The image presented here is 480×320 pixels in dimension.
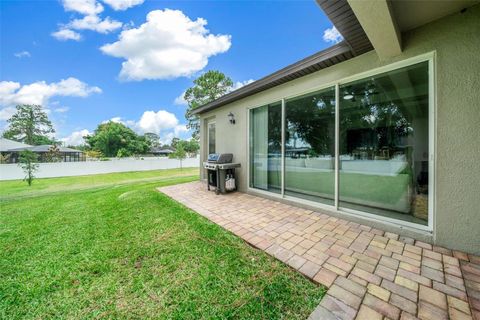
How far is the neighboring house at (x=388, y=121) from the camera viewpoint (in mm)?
2285

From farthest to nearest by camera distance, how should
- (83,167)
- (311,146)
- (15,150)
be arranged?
(15,150) < (83,167) < (311,146)

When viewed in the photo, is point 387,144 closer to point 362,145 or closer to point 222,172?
point 362,145

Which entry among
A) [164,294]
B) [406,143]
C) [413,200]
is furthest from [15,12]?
[413,200]

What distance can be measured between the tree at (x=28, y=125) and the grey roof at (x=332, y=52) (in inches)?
1637

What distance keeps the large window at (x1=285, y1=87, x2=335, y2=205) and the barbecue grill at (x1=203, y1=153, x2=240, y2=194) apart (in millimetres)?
1777

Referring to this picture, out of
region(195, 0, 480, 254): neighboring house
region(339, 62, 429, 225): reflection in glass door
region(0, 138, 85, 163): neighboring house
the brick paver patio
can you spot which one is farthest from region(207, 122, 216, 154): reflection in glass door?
region(0, 138, 85, 163): neighboring house

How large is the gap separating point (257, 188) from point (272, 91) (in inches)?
104

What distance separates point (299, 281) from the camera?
1.87 metres

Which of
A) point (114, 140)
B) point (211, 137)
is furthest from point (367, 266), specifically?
point (114, 140)

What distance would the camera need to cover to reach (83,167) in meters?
15.0

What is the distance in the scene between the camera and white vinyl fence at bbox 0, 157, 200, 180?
1250 centimetres

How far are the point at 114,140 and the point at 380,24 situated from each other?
44670 mm

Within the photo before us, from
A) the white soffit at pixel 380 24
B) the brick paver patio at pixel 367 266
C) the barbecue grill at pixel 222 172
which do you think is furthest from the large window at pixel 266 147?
the white soffit at pixel 380 24

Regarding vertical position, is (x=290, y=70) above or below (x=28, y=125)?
below
